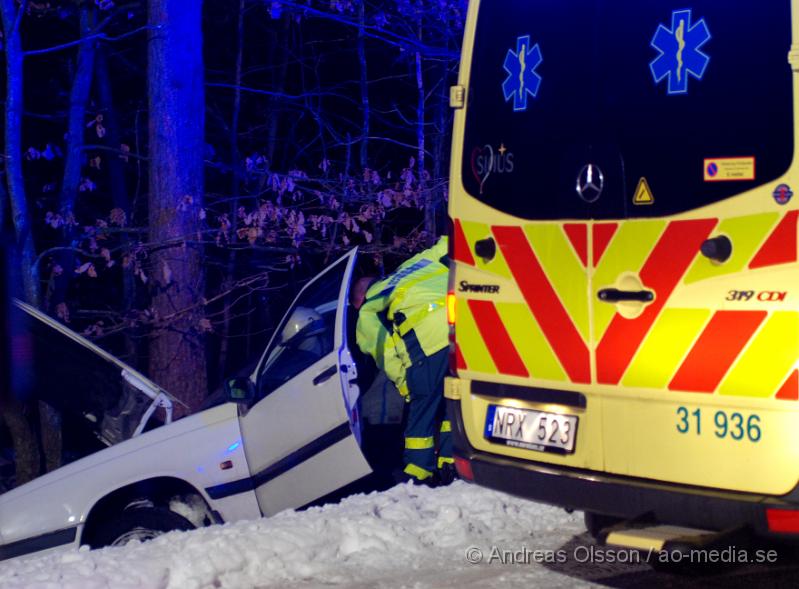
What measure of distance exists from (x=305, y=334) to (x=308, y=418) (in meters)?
0.52

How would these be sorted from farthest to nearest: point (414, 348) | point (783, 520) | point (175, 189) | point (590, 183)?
point (175, 189)
point (414, 348)
point (590, 183)
point (783, 520)

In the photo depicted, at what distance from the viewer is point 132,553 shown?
4.71 meters

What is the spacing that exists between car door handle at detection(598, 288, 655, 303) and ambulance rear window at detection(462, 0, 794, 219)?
0.28 m

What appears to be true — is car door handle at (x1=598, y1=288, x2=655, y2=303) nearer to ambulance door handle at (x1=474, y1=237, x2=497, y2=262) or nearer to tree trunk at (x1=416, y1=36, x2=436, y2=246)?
ambulance door handle at (x1=474, y1=237, x2=497, y2=262)

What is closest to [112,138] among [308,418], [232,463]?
[232,463]

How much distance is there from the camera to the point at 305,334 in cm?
599

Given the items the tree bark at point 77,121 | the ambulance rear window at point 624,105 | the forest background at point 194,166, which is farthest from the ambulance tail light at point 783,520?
the tree bark at point 77,121

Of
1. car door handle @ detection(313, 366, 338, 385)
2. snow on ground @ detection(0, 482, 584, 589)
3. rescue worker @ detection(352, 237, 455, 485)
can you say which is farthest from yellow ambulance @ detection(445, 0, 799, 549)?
rescue worker @ detection(352, 237, 455, 485)

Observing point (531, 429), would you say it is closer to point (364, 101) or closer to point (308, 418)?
point (308, 418)

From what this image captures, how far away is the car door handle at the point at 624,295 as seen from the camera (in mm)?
3842

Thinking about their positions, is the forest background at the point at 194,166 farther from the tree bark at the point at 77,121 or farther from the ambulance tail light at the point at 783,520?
the ambulance tail light at the point at 783,520

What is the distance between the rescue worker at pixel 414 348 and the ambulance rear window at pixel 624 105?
2247 millimetres

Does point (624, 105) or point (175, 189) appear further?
point (175, 189)

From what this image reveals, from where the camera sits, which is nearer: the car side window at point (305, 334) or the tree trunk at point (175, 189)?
the car side window at point (305, 334)
